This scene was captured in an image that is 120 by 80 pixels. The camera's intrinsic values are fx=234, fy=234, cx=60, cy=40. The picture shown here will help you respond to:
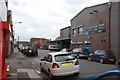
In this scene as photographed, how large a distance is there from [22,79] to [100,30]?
23.7 m

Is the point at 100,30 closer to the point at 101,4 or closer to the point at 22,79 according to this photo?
the point at 101,4

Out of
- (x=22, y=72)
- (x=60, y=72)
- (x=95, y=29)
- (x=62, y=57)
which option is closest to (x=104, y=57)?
(x=22, y=72)

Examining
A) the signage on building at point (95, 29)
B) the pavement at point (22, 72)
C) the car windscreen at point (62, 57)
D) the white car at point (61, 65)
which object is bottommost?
the pavement at point (22, 72)

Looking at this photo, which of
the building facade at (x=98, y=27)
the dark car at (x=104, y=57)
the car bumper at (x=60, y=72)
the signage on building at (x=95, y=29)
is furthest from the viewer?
the signage on building at (x=95, y=29)

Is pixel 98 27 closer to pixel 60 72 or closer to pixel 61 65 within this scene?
pixel 61 65

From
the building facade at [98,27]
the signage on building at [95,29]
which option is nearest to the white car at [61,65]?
the building facade at [98,27]

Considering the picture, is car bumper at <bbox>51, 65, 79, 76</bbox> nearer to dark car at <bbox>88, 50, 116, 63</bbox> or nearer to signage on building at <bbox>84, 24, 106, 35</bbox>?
dark car at <bbox>88, 50, 116, 63</bbox>

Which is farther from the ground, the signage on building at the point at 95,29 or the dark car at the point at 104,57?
the signage on building at the point at 95,29

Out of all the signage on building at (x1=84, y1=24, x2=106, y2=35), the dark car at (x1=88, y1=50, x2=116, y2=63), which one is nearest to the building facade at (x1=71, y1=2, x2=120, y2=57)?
the signage on building at (x1=84, y1=24, x2=106, y2=35)

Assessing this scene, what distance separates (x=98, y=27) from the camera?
35438 mm

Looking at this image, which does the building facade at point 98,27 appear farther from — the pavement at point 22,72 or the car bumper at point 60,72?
the car bumper at point 60,72

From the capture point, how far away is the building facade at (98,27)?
30377 mm

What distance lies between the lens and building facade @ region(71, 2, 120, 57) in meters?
30.4

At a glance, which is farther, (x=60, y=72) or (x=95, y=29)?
(x=95, y=29)
